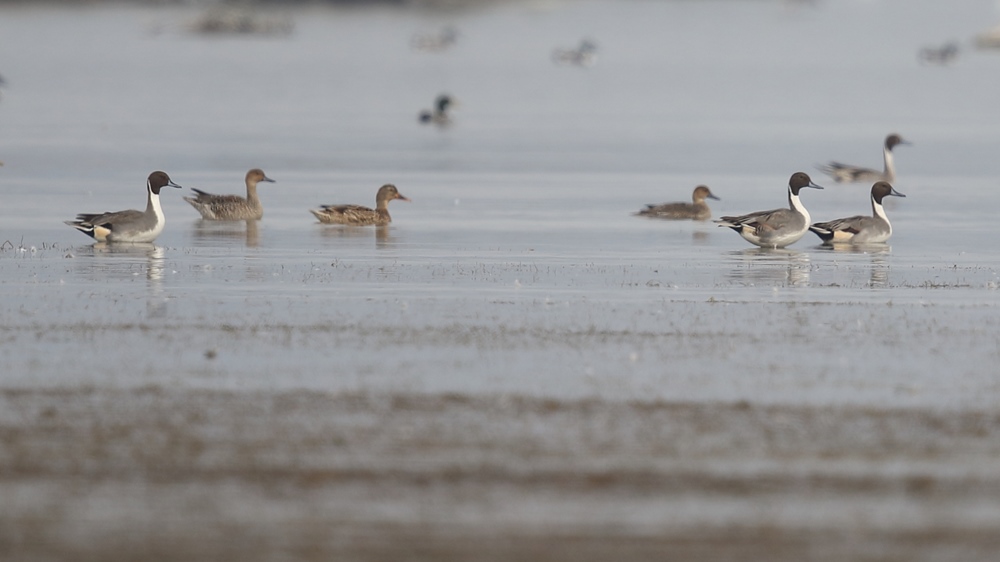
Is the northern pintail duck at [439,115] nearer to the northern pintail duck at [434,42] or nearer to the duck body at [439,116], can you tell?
the duck body at [439,116]

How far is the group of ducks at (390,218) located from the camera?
15977 millimetres

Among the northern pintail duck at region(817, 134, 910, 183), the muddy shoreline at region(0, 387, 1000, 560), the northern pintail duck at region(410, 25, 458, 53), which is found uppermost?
the northern pintail duck at region(410, 25, 458, 53)

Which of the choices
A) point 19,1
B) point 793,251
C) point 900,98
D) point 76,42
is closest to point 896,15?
point 19,1

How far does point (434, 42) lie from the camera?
7588cm

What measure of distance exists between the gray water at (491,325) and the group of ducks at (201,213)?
0.21m

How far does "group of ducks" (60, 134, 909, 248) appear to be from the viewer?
16.0 m

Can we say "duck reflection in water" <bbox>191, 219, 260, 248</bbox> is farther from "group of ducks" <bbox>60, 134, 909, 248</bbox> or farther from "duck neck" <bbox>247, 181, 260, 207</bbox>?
"duck neck" <bbox>247, 181, 260, 207</bbox>

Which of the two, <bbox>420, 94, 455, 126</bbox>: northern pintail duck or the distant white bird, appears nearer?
<bbox>420, 94, 455, 126</bbox>: northern pintail duck

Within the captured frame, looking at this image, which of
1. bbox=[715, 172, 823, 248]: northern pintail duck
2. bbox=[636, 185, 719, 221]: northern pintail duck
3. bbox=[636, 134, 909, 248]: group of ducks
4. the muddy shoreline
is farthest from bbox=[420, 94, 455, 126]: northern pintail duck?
the muddy shoreline

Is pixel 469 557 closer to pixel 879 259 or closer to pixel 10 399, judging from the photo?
pixel 10 399

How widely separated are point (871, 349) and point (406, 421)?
11.5 feet

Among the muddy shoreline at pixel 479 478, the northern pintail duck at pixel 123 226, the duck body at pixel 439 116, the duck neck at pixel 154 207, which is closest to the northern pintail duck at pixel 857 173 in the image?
the duck body at pixel 439 116

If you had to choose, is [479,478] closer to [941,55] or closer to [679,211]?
[679,211]

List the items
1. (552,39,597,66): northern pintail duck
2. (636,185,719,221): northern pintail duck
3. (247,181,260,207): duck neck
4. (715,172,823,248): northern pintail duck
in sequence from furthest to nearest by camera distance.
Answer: (552,39,597,66): northern pintail duck
(636,185,719,221): northern pintail duck
(247,181,260,207): duck neck
(715,172,823,248): northern pintail duck
